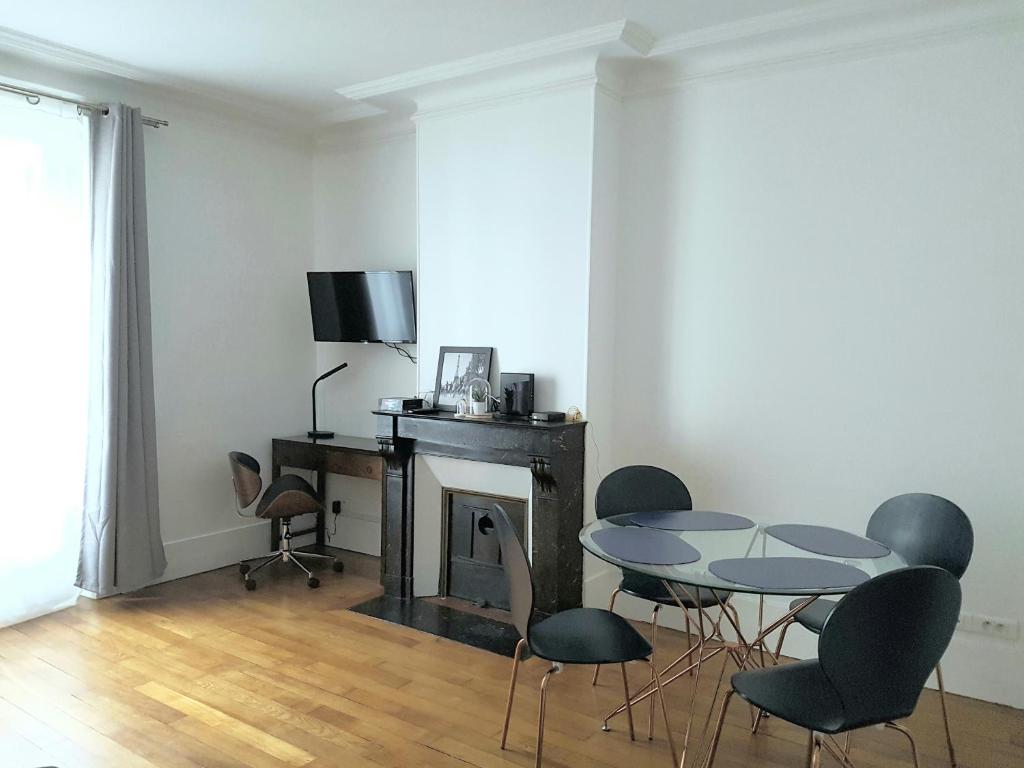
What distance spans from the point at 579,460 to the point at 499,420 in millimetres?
469

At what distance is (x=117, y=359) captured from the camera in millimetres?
4348

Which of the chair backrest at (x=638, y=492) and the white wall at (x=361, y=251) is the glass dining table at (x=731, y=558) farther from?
the white wall at (x=361, y=251)

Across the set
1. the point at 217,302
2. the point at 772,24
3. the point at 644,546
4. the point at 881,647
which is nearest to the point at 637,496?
the point at 644,546

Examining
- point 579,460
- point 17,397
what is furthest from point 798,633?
point 17,397

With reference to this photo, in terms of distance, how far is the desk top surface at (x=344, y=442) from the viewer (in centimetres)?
507

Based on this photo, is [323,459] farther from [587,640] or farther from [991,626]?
[991,626]

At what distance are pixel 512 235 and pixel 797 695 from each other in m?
2.82

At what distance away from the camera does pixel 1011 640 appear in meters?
3.37

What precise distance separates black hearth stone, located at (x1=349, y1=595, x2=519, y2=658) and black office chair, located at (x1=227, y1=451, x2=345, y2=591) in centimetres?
55

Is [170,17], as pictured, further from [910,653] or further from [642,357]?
[910,653]

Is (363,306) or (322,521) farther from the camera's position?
(322,521)

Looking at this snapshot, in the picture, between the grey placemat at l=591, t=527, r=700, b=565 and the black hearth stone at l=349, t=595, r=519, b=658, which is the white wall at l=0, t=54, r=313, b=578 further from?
the grey placemat at l=591, t=527, r=700, b=565

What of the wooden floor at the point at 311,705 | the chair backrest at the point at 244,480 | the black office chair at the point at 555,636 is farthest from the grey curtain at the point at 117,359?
the black office chair at the point at 555,636

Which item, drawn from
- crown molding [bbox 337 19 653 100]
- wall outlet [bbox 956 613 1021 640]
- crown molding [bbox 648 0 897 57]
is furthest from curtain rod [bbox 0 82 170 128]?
wall outlet [bbox 956 613 1021 640]
